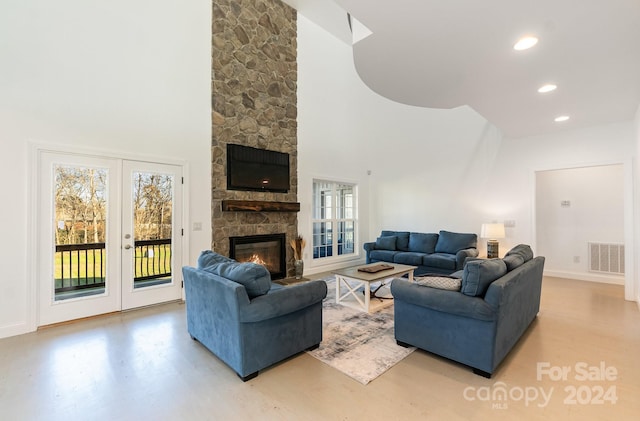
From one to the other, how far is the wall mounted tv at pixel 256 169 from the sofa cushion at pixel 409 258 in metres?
2.65

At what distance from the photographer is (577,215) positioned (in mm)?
5500

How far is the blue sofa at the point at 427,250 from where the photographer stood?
534cm

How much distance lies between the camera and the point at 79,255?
361cm

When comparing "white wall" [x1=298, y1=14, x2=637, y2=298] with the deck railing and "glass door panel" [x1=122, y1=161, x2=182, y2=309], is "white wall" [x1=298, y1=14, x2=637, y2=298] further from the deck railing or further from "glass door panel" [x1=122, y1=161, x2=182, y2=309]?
the deck railing

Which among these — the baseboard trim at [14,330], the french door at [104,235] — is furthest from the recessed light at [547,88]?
the baseboard trim at [14,330]

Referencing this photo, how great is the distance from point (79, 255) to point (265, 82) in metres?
3.99

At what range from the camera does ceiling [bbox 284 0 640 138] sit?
1900 mm

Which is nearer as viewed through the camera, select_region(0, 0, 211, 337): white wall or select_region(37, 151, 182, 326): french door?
select_region(0, 0, 211, 337): white wall

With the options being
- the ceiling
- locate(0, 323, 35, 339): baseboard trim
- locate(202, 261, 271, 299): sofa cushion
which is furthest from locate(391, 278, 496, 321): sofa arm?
locate(0, 323, 35, 339): baseboard trim

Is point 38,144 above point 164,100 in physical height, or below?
below

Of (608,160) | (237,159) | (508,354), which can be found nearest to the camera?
(508,354)

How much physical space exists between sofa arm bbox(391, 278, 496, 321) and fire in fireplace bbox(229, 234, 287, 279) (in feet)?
9.91

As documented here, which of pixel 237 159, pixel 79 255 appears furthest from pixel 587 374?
pixel 79 255

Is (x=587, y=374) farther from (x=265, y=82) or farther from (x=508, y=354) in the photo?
(x=265, y=82)
